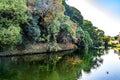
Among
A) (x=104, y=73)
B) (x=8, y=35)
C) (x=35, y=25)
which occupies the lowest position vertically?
(x=104, y=73)

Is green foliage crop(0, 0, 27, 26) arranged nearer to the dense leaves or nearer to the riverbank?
the dense leaves

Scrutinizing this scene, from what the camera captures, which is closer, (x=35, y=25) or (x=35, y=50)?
(x=35, y=25)

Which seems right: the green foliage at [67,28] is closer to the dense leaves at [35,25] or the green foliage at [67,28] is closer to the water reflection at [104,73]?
the dense leaves at [35,25]

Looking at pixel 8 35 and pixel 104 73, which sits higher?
pixel 8 35

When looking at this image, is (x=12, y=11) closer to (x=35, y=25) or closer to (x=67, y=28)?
(x=35, y=25)

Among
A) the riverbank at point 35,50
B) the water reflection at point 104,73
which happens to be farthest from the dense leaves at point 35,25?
the water reflection at point 104,73

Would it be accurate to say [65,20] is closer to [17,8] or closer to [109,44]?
[17,8]

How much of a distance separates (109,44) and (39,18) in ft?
240

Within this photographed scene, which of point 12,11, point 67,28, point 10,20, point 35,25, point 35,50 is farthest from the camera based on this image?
point 67,28

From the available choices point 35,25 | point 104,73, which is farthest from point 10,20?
point 104,73

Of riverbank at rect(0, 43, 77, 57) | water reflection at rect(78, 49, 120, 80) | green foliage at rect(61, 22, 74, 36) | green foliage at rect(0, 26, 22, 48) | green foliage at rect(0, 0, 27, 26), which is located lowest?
water reflection at rect(78, 49, 120, 80)

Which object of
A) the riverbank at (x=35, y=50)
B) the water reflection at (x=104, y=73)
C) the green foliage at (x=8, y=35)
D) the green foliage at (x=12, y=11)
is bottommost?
the water reflection at (x=104, y=73)

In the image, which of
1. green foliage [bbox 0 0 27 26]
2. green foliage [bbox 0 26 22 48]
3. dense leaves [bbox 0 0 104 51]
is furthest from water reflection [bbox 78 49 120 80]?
green foliage [bbox 0 0 27 26]

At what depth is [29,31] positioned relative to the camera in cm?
3906
